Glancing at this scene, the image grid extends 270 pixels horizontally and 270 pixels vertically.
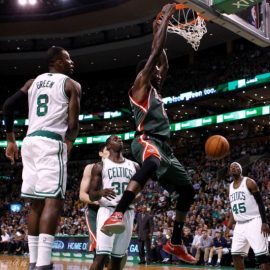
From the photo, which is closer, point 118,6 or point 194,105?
point 118,6

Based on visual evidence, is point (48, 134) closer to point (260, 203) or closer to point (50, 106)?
point (50, 106)

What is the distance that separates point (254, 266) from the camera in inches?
563

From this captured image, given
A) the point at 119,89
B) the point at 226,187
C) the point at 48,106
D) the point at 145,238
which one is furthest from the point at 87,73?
the point at 48,106

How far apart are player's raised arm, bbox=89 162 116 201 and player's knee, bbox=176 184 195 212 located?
0.97 metres

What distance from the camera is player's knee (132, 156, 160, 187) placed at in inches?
187

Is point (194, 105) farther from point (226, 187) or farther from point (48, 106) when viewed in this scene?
point (48, 106)

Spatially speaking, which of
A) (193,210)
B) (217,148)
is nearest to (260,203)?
(217,148)

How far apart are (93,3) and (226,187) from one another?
1617cm

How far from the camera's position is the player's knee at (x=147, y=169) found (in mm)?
4758

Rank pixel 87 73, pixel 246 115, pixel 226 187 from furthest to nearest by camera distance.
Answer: pixel 87 73 → pixel 246 115 → pixel 226 187

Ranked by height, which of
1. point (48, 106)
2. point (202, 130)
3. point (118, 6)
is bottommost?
point (48, 106)

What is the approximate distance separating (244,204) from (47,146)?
5.16 m

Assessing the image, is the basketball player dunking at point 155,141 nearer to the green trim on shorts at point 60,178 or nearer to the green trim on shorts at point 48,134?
the green trim on shorts at point 60,178

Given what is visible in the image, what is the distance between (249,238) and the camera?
8492mm
